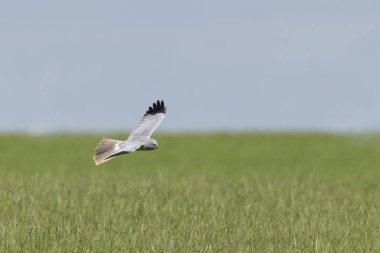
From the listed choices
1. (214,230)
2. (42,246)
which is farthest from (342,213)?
(42,246)

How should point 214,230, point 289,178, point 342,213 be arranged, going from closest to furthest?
point 214,230, point 342,213, point 289,178

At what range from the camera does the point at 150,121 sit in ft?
21.8

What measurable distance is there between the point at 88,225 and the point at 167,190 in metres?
3.62

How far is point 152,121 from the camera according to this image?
6.63 metres

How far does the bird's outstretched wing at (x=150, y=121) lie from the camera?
6219 millimetres

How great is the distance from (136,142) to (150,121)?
771mm

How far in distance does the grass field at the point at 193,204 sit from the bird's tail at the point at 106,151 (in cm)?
256

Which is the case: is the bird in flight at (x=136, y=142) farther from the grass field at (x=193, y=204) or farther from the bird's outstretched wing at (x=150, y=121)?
the grass field at (x=193, y=204)

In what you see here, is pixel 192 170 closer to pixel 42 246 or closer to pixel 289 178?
pixel 289 178

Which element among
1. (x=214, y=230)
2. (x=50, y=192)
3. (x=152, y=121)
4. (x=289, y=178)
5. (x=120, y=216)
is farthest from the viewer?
(x=289, y=178)

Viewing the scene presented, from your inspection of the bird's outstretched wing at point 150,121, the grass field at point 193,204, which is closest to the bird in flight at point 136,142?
the bird's outstretched wing at point 150,121

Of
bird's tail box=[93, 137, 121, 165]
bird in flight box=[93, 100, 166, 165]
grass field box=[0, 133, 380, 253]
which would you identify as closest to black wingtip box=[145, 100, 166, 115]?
bird in flight box=[93, 100, 166, 165]

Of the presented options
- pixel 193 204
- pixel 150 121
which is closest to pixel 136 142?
pixel 150 121

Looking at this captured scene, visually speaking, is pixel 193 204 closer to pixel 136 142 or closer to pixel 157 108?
pixel 157 108
